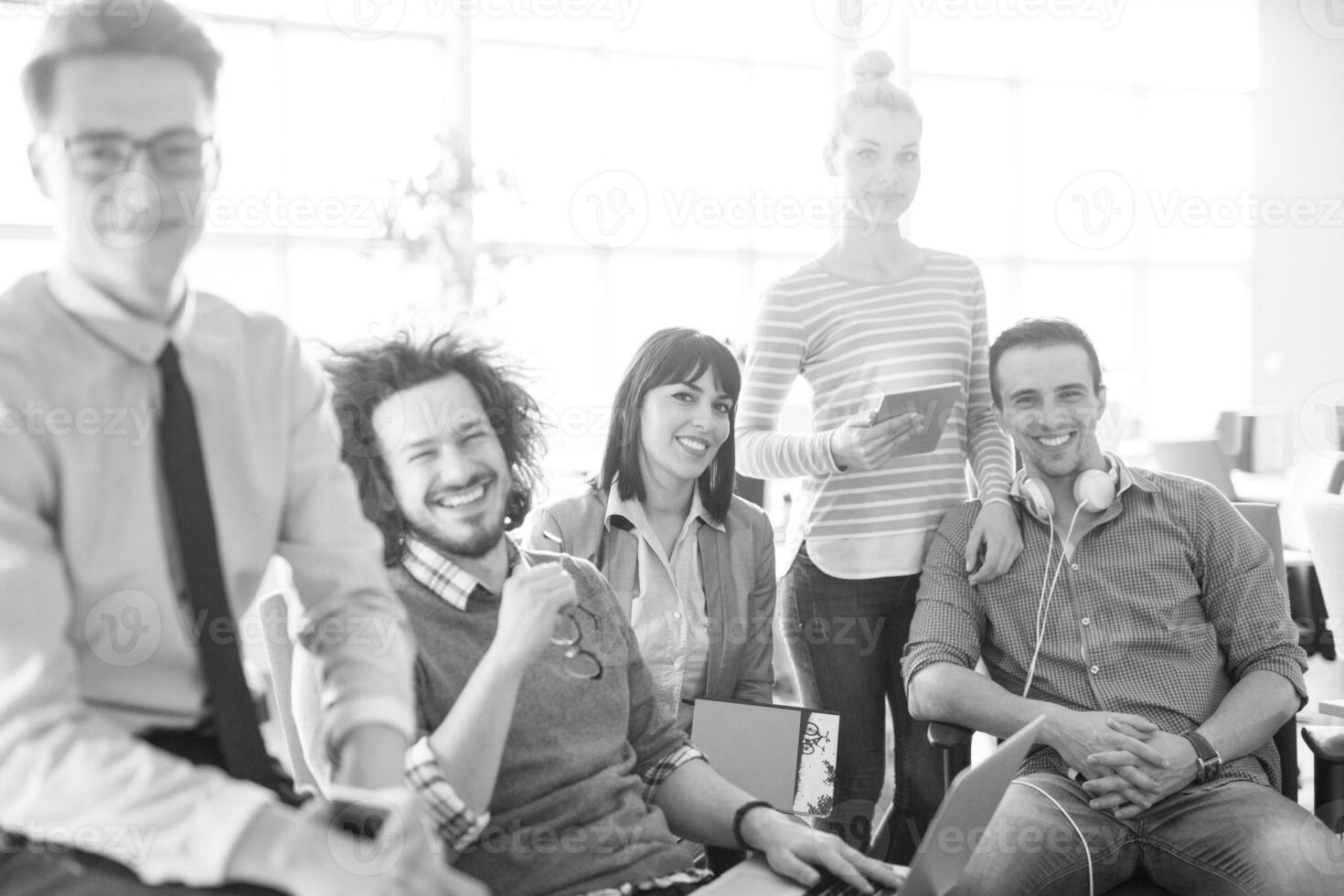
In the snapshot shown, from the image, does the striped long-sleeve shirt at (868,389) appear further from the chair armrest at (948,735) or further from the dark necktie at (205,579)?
the dark necktie at (205,579)

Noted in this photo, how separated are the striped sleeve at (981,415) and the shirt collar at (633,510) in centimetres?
54

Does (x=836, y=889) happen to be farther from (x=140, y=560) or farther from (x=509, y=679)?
(x=140, y=560)

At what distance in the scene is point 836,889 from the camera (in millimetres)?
1588

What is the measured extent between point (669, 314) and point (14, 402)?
8499mm

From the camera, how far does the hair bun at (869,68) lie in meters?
2.50

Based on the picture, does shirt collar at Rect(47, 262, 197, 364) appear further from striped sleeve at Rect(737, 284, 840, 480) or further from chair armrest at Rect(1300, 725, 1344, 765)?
chair armrest at Rect(1300, 725, 1344, 765)

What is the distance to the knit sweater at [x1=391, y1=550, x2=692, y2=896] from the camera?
1.51 meters

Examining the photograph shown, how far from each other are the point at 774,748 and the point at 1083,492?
0.76 m
